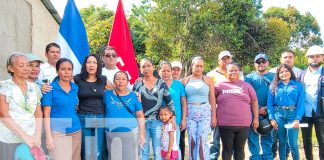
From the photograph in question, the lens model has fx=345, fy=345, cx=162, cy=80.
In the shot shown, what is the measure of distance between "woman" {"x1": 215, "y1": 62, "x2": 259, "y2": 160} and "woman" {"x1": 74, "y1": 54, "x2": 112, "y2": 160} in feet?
5.75

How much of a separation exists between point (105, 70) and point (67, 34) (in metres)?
1.17

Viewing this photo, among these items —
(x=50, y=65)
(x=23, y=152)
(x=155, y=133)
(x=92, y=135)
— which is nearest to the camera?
(x=23, y=152)

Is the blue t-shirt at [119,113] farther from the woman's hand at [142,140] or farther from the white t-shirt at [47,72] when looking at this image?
the white t-shirt at [47,72]

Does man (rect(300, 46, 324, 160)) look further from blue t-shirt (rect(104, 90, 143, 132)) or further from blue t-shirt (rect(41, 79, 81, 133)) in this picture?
blue t-shirt (rect(41, 79, 81, 133))

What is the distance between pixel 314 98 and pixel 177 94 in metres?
2.00

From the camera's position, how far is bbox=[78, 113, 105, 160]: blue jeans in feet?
12.8

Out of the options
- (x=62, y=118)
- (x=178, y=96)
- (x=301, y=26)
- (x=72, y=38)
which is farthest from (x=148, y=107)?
(x=301, y=26)

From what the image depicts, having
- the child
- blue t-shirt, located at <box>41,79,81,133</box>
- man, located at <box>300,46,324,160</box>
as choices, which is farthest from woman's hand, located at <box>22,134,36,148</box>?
man, located at <box>300,46,324,160</box>

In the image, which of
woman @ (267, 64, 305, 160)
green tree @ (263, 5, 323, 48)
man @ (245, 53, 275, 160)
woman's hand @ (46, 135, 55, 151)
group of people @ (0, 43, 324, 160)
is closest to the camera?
group of people @ (0, 43, 324, 160)

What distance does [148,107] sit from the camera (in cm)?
438

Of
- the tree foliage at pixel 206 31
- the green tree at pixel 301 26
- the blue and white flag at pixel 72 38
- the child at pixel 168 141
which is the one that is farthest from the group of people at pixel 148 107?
the green tree at pixel 301 26

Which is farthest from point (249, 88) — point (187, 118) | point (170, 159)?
point (170, 159)

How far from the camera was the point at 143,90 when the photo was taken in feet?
14.4

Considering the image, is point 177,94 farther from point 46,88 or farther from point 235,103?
point 46,88
